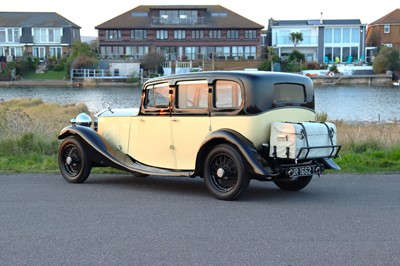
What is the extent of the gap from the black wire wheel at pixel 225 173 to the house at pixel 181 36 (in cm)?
7060

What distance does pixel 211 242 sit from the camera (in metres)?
6.18

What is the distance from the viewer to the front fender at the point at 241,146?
802 cm

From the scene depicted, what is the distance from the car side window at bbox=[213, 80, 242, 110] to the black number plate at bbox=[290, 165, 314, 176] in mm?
1147

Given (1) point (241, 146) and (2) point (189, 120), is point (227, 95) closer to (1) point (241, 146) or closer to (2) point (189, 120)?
(2) point (189, 120)

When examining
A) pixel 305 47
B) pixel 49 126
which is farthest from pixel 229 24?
pixel 49 126

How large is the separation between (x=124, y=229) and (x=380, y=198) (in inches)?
145

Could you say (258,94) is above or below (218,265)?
above

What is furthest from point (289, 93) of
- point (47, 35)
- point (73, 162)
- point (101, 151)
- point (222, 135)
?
point (47, 35)

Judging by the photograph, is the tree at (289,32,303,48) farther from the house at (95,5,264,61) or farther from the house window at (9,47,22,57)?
the house window at (9,47,22,57)

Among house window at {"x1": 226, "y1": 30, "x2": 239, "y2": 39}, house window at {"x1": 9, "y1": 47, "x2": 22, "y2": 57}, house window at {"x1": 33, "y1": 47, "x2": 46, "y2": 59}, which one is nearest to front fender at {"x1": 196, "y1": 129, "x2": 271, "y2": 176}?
house window at {"x1": 226, "y1": 30, "x2": 239, "y2": 39}

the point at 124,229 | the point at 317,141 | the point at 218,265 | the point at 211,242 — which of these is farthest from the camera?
the point at 317,141

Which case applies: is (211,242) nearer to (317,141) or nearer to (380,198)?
(317,141)

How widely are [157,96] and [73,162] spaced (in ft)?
6.01

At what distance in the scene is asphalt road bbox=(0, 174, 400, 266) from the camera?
18.8 ft
